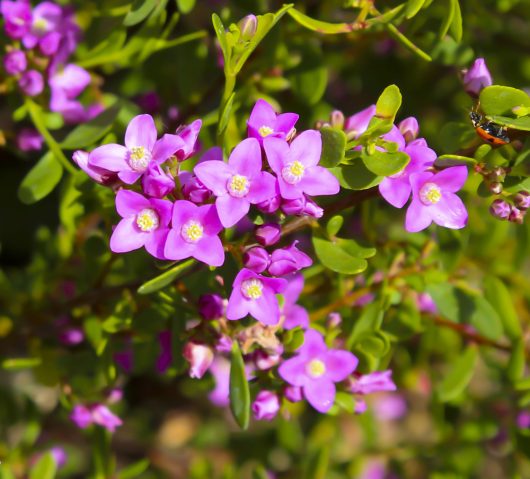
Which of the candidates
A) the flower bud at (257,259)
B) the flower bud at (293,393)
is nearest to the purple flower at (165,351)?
the flower bud at (293,393)

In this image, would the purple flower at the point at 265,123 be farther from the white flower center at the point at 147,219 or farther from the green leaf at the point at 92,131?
the green leaf at the point at 92,131

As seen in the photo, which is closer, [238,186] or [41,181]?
[238,186]

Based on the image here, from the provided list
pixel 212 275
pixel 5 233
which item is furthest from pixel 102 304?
pixel 5 233

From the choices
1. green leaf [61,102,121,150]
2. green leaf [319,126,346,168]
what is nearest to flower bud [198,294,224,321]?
green leaf [319,126,346,168]

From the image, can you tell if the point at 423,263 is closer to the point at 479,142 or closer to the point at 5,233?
the point at 479,142

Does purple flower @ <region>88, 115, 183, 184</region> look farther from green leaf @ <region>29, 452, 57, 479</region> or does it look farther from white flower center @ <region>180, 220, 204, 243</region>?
green leaf @ <region>29, 452, 57, 479</region>

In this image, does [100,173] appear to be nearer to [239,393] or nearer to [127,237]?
[127,237]

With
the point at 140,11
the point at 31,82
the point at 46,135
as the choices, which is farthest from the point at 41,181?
the point at 140,11
